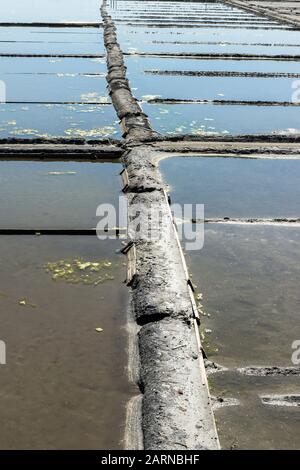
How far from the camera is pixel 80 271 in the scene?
4.03 metres

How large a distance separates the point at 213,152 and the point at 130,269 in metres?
3.08

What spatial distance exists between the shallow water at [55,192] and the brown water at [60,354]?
1.72 feet

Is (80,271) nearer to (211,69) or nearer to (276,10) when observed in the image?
(211,69)

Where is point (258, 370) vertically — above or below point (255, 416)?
above

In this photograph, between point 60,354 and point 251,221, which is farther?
point 251,221

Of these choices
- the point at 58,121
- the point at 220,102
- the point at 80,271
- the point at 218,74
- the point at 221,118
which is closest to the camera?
the point at 80,271

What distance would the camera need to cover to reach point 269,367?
311cm

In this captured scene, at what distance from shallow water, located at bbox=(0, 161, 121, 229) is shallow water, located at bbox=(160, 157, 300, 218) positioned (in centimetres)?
71

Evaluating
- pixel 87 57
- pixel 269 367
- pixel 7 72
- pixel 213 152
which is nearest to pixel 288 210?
pixel 213 152

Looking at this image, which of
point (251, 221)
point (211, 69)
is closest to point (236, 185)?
point (251, 221)

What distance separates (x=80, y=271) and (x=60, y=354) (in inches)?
39.3

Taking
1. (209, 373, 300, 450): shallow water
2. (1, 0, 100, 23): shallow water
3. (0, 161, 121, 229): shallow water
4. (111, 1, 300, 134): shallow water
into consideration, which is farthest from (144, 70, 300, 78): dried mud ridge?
(1, 0, 100, 23): shallow water

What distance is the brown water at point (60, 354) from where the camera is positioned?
264cm

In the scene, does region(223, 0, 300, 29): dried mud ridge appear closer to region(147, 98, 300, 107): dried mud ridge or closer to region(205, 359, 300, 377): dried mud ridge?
region(147, 98, 300, 107): dried mud ridge
